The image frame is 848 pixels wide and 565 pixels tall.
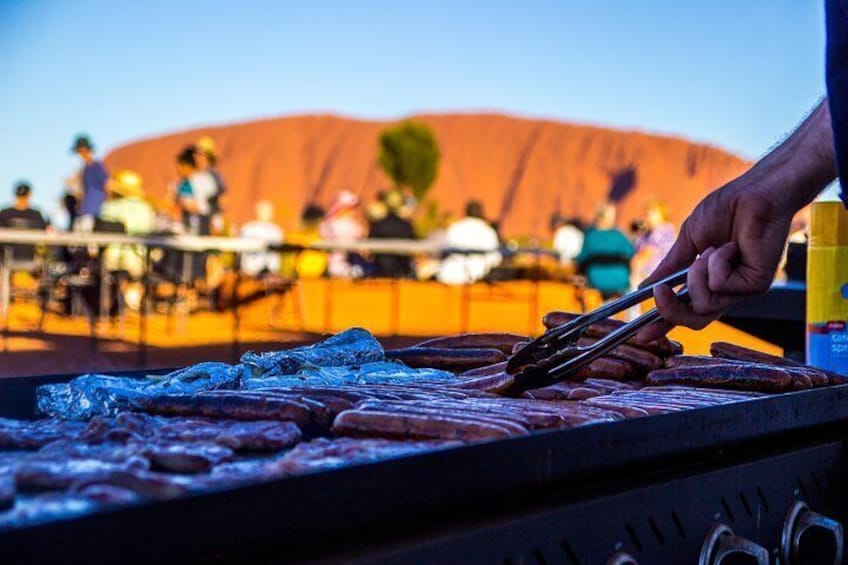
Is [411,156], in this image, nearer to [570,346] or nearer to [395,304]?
[395,304]

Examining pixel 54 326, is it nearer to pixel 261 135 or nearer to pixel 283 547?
pixel 283 547

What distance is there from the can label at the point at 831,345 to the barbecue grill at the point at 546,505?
605 millimetres

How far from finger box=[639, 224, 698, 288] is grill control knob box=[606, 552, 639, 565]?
28.8 inches

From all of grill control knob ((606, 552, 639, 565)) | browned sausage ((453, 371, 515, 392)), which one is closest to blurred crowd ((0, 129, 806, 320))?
browned sausage ((453, 371, 515, 392))

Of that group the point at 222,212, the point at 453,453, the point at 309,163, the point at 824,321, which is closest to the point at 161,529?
the point at 453,453

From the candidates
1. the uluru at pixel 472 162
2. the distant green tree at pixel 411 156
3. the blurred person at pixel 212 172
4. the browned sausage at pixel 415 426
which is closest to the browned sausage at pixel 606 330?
the browned sausage at pixel 415 426

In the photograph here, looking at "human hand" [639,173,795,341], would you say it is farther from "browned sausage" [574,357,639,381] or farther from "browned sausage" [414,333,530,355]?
"browned sausage" [414,333,530,355]

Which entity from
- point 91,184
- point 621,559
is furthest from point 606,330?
point 91,184

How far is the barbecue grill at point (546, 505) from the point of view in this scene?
5.24 feet

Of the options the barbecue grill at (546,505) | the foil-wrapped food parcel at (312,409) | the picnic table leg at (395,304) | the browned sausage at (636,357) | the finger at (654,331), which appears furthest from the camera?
the picnic table leg at (395,304)

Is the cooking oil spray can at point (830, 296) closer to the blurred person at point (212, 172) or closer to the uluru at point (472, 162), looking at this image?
the blurred person at point (212, 172)

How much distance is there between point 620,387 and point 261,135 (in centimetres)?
11968

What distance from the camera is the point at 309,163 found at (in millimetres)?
121062

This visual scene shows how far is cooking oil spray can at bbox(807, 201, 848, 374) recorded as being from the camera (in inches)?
157
